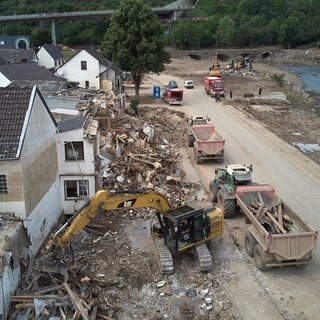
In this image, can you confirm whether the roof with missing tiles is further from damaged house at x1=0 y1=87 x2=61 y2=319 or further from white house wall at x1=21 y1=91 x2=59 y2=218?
white house wall at x1=21 y1=91 x2=59 y2=218

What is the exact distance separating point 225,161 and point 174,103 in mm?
20982

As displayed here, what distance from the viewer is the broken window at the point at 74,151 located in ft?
74.6

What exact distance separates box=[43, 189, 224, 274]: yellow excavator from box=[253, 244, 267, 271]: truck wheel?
1.71 metres

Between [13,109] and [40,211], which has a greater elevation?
[13,109]

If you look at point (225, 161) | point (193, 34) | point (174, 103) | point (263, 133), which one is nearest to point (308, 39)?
point (193, 34)

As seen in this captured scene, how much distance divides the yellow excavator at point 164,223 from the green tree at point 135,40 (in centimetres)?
3416

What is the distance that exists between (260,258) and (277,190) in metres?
9.31

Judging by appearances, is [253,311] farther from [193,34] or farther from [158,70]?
[193,34]

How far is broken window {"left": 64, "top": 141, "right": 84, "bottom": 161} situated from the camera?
22734mm

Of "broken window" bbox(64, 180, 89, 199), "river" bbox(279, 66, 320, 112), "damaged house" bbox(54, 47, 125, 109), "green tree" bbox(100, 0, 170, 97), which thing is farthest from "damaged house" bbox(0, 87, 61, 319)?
"river" bbox(279, 66, 320, 112)

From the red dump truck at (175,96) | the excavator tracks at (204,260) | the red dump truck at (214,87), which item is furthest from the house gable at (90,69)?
the excavator tracks at (204,260)

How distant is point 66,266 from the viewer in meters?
17.1

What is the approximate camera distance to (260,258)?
1803 cm

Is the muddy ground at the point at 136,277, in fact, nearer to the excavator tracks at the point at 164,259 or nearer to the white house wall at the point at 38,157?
the excavator tracks at the point at 164,259
